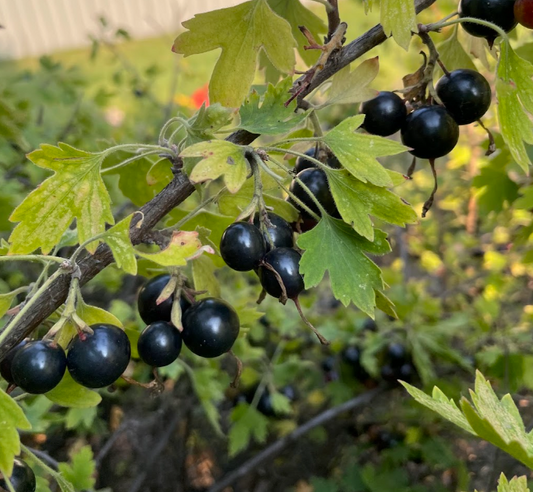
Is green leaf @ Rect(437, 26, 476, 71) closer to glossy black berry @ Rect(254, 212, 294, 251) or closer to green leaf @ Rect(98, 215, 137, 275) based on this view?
glossy black berry @ Rect(254, 212, 294, 251)

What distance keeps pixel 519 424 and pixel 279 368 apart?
1.35 m

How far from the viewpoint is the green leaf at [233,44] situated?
99 cm

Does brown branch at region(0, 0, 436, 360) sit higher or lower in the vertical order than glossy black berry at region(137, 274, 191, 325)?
higher

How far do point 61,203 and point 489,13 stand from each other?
2.70 ft

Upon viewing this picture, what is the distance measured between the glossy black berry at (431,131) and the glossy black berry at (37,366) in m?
0.69

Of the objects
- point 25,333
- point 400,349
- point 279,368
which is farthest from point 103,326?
point 400,349

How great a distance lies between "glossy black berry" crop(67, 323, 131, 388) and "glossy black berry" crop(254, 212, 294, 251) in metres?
0.29

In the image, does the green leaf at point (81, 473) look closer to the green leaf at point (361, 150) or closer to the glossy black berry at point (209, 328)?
the glossy black berry at point (209, 328)

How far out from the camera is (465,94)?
37.7 inches

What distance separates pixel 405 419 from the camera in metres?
2.26

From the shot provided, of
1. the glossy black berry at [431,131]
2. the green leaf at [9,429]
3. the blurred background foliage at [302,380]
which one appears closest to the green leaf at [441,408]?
the glossy black berry at [431,131]

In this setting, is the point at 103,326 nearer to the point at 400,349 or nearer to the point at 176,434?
the point at 400,349

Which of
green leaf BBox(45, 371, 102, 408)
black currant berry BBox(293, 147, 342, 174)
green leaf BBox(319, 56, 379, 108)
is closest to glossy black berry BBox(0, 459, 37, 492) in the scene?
green leaf BBox(45, 371, 102, 408)

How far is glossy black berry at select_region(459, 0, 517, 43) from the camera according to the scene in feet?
3.08
